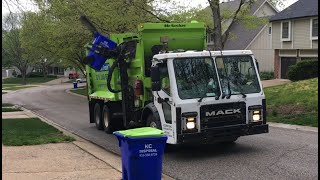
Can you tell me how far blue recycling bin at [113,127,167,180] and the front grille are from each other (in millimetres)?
3120

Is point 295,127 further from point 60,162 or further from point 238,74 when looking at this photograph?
point 60,162

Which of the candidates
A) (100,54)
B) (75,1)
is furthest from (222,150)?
(75,1)

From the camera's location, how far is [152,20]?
21.3 m

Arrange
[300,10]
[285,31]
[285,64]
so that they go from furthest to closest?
[285,64], [285,31], [300,10]

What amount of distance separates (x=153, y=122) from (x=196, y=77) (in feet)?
4.76

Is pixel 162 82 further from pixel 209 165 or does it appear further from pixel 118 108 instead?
pixel 118 108

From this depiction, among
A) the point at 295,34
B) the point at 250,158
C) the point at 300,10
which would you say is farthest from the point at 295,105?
the point at 300,10

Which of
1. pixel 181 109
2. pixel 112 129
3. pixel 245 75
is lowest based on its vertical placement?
pixel 112 129

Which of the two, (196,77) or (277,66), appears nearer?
(196,77)

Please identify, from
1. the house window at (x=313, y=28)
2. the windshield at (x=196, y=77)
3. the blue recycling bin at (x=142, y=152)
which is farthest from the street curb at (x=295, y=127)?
the house window at (x=313, y=28)

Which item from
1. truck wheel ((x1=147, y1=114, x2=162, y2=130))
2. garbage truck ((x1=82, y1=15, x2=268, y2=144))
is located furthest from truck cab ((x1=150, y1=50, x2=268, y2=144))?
truck wheel ((x1=147, y1=114, x2=162, y2=130))

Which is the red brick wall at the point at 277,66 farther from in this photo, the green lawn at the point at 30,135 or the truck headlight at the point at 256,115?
the truck headlight at the point at 256,115

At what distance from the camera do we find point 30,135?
12.8 metres

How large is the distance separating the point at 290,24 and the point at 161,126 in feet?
89.5
